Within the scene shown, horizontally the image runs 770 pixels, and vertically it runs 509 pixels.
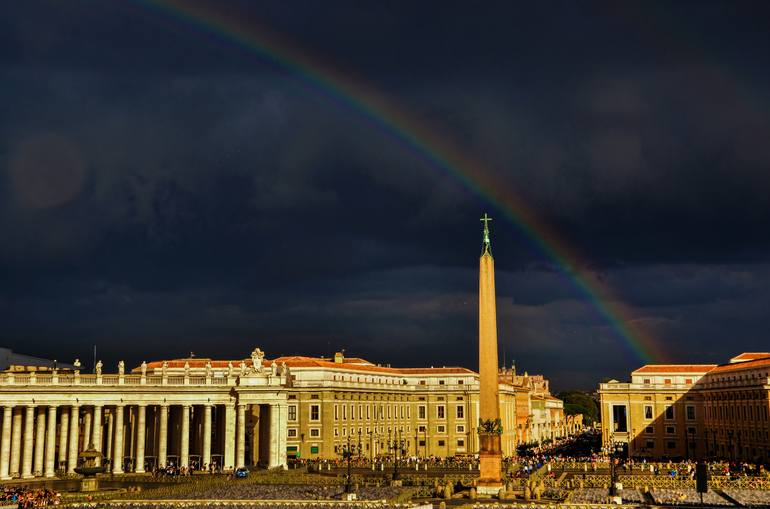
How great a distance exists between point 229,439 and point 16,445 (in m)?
17.6

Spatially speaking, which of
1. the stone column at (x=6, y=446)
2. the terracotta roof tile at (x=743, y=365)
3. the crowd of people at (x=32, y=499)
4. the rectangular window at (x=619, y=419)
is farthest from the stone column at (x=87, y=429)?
the terracotta roof tile at (x=743, y=365)

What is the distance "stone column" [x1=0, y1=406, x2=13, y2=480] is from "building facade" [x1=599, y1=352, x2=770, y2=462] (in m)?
66.6

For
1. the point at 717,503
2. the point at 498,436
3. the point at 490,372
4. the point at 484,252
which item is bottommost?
the point at 717,503

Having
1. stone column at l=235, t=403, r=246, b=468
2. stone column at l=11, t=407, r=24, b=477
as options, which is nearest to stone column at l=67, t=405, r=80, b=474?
stone column at l=11, t=407, r=24, b=477

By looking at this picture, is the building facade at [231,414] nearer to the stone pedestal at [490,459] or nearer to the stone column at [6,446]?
the stone column at [6,446]

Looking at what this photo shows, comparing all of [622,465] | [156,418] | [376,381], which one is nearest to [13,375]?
[156,418]

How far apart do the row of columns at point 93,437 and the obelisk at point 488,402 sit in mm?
30580

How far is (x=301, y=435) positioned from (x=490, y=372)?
46.5 m

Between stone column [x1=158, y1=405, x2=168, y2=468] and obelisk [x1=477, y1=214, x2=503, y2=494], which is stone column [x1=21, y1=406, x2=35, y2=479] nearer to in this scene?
stone column [x1=158, y1=405, x2=168, y2=468]

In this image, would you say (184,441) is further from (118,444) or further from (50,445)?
(50,445)

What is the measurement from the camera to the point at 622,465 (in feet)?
311

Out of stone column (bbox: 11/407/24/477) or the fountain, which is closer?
the fountain

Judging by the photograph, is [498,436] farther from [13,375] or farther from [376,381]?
[376,381]

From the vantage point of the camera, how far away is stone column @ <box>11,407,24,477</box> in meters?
76.1
